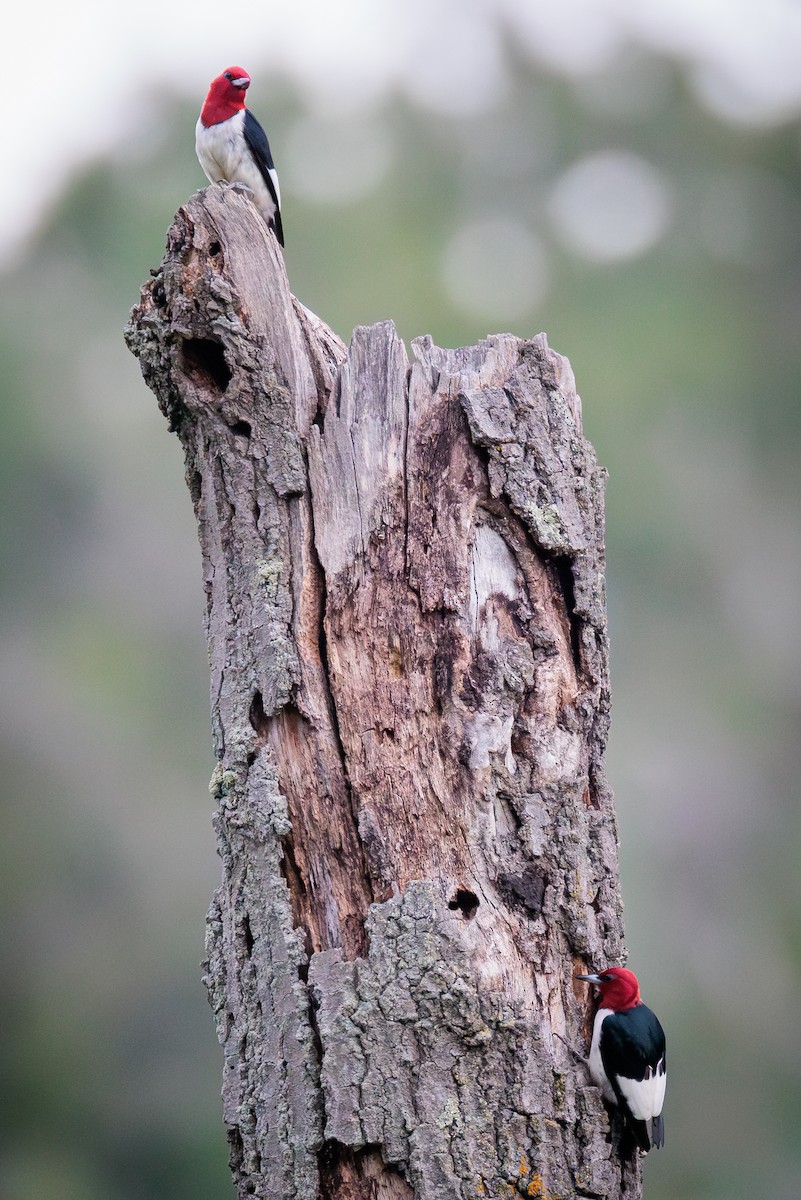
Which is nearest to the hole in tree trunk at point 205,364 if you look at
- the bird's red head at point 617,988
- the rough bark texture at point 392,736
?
the rough bark texture at point 392,736

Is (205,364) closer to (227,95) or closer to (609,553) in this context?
(227,95)

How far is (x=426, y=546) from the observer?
2092 millimetres

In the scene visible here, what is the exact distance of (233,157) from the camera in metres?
3.29

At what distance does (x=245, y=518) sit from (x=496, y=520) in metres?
0.51

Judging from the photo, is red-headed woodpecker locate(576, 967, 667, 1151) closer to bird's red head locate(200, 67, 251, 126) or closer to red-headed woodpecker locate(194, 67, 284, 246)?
red-headed woodpecker locate(194, 67, 284, 246)

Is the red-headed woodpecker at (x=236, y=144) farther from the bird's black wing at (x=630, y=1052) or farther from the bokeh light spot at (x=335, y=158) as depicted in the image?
the bokeh light spot at (x=335, y=158)

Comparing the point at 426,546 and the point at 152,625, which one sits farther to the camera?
the point at 152,625

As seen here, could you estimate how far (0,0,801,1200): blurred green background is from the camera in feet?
24.2

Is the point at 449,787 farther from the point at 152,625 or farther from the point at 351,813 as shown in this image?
the point at 152,625

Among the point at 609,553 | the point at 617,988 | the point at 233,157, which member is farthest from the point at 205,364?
the point at 609,553

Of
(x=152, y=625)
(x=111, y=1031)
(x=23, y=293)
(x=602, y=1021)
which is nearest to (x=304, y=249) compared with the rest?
(x=23, y=293)

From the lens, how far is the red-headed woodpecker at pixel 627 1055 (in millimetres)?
1917

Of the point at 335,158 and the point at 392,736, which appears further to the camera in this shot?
the point at 335,158

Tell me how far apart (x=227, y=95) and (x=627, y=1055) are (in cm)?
299
